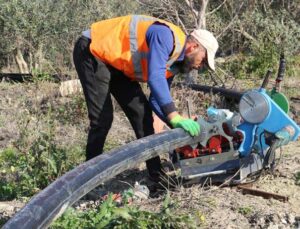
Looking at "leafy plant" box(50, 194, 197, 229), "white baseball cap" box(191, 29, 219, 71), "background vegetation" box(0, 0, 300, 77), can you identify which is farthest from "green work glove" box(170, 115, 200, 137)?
"background vegetation" box(0, 0, 300, 77)

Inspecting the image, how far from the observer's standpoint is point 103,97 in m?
4.27

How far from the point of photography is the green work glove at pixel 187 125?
12.1 feet

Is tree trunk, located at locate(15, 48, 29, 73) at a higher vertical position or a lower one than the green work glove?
lower

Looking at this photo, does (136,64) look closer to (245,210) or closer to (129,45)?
(129,45)

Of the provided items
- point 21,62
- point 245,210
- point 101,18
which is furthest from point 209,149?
point 21,62

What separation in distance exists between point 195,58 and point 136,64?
455mm

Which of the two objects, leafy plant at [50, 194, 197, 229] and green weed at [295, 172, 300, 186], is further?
green weed at [295, 172, 300, 186]

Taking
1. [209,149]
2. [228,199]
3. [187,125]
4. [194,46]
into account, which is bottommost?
[228,199]

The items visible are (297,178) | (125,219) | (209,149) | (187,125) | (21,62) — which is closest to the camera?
(125,219)

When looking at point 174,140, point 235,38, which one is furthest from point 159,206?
point 235,38

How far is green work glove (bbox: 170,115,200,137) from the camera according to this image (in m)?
3.67

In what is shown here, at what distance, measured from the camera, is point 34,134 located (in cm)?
468

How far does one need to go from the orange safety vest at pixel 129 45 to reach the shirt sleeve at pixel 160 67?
117mm

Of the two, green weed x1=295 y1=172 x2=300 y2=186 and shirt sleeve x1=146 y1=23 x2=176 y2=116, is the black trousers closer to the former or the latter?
shirt sleeve x1=146 y1=23 x2=176 y2=116
